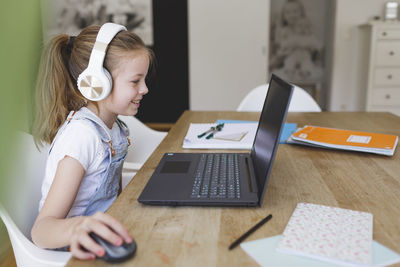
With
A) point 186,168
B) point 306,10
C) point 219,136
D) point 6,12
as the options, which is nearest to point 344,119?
point 219,136

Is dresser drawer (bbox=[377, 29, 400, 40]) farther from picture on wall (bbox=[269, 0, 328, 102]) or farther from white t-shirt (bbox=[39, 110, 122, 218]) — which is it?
white t-shirt (bbox=[39, 110, 122, 218])

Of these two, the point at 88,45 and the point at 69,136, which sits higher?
the point at 88,45

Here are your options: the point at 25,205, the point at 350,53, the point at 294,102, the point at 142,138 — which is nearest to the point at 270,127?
the point at 25,205

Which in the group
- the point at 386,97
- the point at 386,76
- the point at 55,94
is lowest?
the point at 386,97

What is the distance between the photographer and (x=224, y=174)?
34.9 inches

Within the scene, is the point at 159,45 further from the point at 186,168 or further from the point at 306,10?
the point at 186,168

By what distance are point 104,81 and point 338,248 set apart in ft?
2.18

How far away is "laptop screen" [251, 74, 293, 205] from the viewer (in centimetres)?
72

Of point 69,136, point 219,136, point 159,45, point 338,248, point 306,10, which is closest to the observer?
point 338,248

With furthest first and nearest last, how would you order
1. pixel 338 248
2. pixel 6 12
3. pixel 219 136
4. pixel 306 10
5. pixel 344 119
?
1. pixel 306 10
2. pixel 344 119
3. pixel 219 136
4. pixel 338 248
5. pixel 6 12

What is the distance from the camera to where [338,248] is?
0.56 metres

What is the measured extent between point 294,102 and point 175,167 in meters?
1.18

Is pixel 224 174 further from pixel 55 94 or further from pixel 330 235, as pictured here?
pixel 55 94

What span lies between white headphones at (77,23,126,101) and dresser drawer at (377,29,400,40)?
370cm
